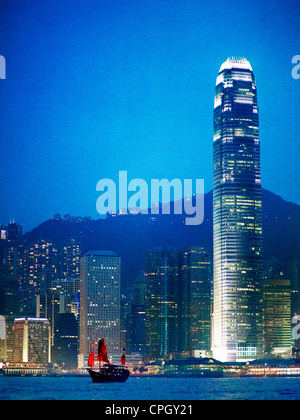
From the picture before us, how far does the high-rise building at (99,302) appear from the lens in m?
76.8

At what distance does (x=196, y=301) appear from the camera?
71375 mm

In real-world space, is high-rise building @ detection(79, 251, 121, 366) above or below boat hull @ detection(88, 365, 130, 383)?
above

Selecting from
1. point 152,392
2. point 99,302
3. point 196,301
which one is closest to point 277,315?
point 196,301

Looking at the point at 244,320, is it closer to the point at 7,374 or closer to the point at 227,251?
the point at 227,251

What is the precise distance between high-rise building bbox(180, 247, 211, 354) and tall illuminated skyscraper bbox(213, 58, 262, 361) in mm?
1980

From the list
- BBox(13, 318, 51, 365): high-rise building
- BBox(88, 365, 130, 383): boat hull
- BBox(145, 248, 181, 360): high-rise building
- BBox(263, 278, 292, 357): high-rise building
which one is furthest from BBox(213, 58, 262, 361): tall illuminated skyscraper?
BBox(88, 365, 130, 383): boat hull

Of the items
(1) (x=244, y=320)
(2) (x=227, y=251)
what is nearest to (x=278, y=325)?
(1) (x=244, y=320)

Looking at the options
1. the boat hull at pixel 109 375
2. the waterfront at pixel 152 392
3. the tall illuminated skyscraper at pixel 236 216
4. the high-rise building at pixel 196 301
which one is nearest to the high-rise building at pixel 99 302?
the high-rise building at pixel 196 301

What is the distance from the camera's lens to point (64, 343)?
7919 cm

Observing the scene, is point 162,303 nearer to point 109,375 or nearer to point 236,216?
point 236,216

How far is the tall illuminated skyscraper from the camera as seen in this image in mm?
68375

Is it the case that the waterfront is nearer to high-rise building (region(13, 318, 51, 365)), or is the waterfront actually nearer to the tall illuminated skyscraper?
the tall illuminated skyscraper

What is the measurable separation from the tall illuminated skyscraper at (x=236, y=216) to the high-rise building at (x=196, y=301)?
198 cm

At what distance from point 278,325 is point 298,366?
7382mm
